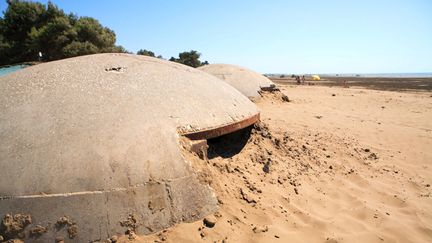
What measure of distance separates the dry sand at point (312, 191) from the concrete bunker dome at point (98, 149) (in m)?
0.25

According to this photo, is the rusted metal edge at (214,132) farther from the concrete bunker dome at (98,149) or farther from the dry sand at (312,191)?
the dry sand at (312,191)

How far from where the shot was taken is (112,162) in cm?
247

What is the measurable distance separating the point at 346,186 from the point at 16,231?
12.2 ft

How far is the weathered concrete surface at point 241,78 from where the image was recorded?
10680mm

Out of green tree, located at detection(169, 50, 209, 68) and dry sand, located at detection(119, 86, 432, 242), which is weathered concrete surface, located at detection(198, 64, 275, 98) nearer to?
dry sand, located at detection(119, 86, 432, 242)

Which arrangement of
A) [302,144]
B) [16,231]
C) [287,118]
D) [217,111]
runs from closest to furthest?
[16,231], [217,111], [302,144], [287,118]

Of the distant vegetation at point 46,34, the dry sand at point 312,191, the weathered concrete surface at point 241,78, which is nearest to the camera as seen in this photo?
the dry sand at point 312,191

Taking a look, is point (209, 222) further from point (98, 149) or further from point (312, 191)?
point (312, 191)

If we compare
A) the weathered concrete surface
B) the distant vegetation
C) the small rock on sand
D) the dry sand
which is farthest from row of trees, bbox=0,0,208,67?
the small rock on sand

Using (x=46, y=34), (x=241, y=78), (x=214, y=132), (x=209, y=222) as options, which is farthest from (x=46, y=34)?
(x=209, y=222)

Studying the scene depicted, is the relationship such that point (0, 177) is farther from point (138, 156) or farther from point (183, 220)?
point (183, 220)

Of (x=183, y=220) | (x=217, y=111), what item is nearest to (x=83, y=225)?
(x=183, y=220)

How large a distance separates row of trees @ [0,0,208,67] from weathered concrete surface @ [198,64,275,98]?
34.6 ft

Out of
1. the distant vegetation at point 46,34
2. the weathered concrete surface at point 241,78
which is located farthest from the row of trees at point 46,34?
the weathered concrete surface at point 241,78
